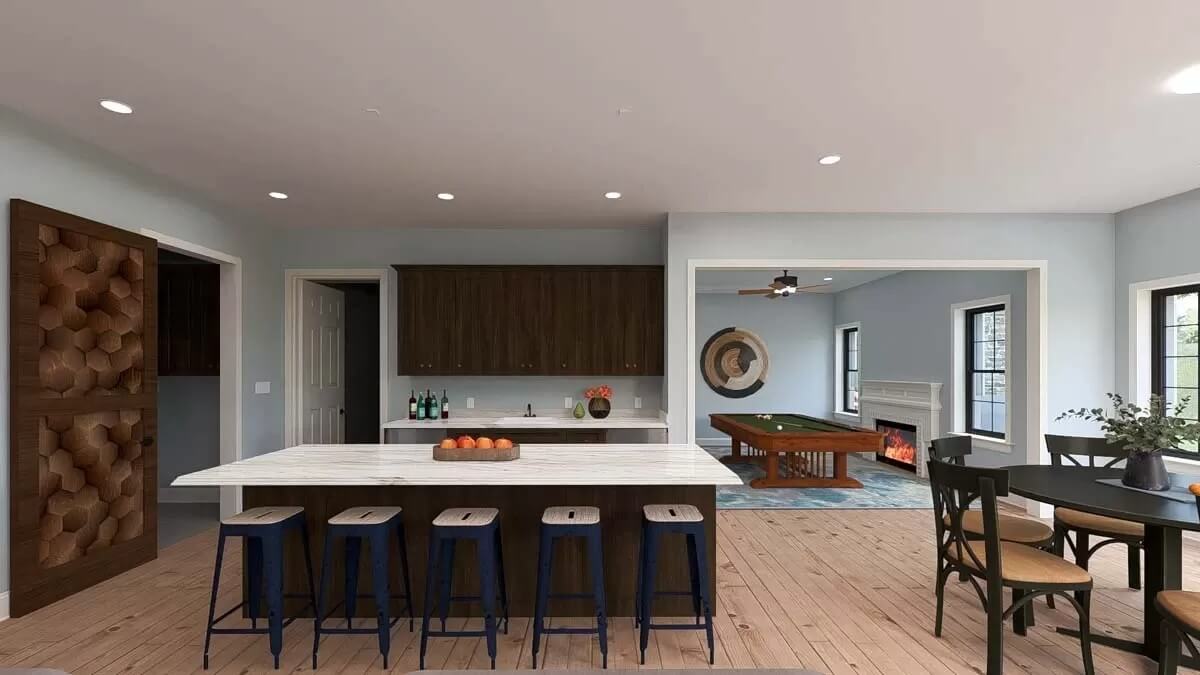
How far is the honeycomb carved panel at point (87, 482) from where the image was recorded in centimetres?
349

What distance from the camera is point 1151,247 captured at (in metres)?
5.05

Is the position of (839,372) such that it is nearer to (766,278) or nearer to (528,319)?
(766,278)

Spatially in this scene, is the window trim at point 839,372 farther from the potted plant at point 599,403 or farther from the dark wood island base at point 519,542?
the dark wood island base at point 519,542

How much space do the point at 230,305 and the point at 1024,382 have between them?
22.8ft

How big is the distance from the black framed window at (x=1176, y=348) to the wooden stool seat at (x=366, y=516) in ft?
18.4

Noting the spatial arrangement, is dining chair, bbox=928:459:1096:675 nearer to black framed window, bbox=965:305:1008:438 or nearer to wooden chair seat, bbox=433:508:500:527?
wooden chair seat, bbox=433:508:500:527

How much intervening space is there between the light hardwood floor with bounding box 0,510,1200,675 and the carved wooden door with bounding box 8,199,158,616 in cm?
25

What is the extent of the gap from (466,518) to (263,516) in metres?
0.91

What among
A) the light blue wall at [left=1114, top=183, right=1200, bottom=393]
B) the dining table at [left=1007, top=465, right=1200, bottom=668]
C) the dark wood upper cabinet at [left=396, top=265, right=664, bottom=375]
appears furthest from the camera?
the dark wood upper cabinet at [left=396, top=265, right=664, bottom=375]

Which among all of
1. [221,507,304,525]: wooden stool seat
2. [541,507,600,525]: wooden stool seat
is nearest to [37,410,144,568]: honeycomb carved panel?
[221,507,304,525]: wooden stool seat

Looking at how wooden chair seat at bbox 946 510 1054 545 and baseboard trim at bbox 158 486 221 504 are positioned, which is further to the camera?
baseboard trim at bbox 158 486 221 504

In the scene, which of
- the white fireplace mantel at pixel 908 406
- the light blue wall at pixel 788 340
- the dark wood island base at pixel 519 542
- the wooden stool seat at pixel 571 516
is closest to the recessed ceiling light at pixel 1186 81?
the dark wood island base at pixel 519 542

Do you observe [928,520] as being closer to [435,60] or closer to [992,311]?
[992,311]

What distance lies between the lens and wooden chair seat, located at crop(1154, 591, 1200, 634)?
2.22m
